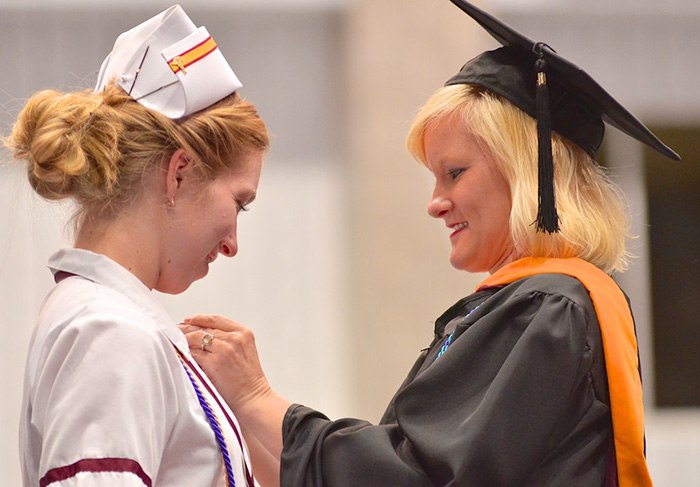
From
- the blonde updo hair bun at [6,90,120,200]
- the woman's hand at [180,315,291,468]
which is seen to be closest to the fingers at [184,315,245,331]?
the woman's hand at [180,315,291,468]

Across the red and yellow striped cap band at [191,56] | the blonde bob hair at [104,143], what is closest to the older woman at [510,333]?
the blonde bob hair at [104,143]

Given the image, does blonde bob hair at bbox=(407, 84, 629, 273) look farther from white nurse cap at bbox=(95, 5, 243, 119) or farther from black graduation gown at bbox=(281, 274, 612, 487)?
white nurse cap at bbox=(95, 5, 243, 119)

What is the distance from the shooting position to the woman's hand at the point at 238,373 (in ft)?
7.02

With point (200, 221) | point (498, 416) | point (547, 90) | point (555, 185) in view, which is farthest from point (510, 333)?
point (200, 221)

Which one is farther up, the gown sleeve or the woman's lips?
the woman's lips

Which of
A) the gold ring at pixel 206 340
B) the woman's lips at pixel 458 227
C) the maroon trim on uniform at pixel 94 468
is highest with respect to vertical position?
the woman's lips at pixel 458 227

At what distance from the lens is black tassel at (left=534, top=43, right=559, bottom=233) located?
6.99 ft

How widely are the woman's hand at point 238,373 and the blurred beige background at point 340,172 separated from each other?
272cm

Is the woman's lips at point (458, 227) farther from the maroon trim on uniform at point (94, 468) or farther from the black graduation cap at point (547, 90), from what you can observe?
the maroon trim on uniform at point (94, 468)

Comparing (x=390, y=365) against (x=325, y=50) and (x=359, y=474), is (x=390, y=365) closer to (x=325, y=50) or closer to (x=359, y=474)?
(x=325, y=50)

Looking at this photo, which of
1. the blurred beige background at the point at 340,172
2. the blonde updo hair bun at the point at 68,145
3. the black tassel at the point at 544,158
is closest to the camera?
the blonde updo hair bun at the point at 68,145

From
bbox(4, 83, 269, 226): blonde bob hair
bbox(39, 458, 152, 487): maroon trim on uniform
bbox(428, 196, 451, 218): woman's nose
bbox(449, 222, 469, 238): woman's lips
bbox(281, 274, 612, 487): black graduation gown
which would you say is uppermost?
bbox(4, 83, 269, 226): blonde bob hair

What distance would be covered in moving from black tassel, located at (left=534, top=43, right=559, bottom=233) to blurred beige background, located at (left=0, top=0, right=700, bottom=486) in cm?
273

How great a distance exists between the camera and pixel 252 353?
219 centimetres
